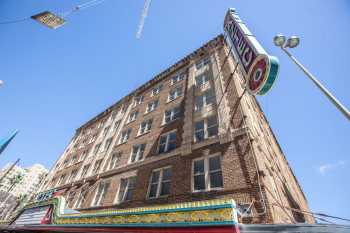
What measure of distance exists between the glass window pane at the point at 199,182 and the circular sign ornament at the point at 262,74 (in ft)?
19.3

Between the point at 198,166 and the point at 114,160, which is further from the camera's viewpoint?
the point at 114,160

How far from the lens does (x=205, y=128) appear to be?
43.9 ft

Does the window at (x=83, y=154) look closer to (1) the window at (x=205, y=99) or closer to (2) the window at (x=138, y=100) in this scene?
(2) the window at (x=138, y=100)

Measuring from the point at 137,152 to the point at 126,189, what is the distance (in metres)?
3.64

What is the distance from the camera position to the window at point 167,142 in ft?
48.1

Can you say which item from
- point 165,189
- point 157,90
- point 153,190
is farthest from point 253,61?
point 157,90

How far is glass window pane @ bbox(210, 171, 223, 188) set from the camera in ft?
33.4

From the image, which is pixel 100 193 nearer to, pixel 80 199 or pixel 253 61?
pixel 80 199

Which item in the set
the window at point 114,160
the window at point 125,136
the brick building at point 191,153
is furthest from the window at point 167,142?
the window at point 125,136

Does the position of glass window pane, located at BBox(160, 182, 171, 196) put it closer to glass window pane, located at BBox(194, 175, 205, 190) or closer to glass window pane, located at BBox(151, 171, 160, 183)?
glass window pane, located at BBox(151, 171, 160, 183)

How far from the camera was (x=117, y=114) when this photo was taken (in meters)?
27.0

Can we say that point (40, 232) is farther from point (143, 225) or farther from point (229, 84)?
point (229, 84)

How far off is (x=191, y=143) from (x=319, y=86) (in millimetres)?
8274

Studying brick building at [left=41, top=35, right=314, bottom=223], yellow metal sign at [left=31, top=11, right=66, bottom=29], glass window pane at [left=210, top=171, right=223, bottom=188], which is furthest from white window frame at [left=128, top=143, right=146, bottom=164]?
yellow metal sign at [left=31, top=11, right=66, bottom=29]
